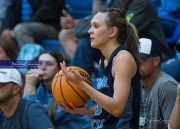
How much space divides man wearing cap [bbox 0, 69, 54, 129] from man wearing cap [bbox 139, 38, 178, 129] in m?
0.92

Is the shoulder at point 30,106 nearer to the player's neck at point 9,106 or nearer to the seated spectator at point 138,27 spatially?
the player's neck at point 9,106

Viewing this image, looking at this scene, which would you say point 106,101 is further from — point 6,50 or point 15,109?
point 6,50

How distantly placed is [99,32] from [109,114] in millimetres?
659

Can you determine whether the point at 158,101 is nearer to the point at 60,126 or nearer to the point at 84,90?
the point at 84,90

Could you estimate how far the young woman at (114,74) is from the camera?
386 centimetres

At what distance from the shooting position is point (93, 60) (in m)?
6.39

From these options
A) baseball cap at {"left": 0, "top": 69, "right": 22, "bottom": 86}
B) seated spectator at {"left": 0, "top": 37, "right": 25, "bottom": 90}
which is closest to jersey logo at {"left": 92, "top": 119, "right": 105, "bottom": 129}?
baseball cap at {"left": 0, "top": 69, "right": 22, "bottom": 86}

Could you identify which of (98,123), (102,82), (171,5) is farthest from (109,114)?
(171,5)

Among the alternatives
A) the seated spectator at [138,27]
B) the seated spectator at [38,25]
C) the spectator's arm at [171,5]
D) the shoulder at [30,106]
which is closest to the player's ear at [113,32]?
the shoulder at [30,106]

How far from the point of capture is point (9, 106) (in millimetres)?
5219

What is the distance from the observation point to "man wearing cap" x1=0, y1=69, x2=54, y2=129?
16.3ft

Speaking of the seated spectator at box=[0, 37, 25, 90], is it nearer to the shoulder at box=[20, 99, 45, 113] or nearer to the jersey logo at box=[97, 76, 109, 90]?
the shoulder at box=[20, 99, 45, 113]

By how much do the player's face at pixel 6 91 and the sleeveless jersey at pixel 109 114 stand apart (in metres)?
1.33

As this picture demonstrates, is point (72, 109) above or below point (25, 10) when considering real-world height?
below
